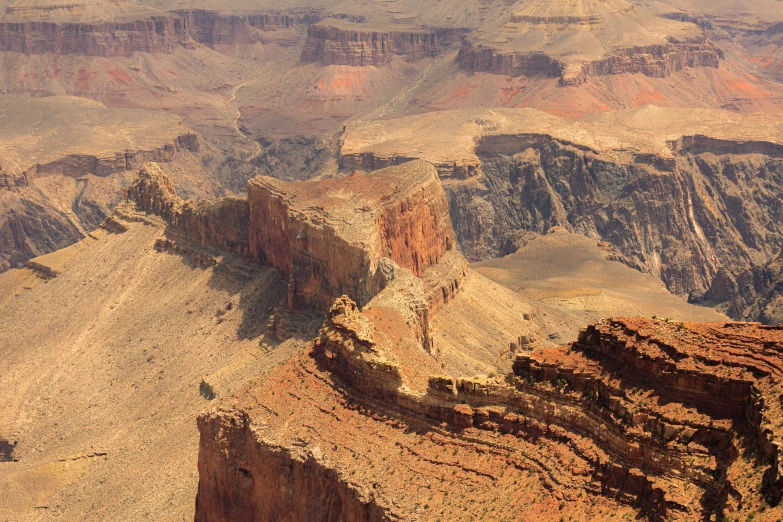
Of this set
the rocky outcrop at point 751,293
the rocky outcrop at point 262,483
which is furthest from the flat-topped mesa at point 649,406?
the rocky outcrop at point 751,293

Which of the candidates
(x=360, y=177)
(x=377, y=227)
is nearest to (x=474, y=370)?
(x=377, y=227)

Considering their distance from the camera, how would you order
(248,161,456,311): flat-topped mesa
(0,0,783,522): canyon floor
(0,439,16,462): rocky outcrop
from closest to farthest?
(0,0,783,522): canyon floor, (248,161,456,311): flat-topped mesa, (0,439,16,462): rocky outcrop

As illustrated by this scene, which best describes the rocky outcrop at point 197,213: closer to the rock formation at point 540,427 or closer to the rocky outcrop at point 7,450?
the rocky outcrop at point 7,450

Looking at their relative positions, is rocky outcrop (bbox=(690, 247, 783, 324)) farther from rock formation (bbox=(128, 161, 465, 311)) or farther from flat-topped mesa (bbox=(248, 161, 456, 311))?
flat-topped mesa (bbox=(248, 161, 456, 311))

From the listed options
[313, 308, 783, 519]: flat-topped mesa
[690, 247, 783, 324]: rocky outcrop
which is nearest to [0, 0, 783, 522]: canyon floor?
[313, 308, 783, 519]: flat-topped mesa

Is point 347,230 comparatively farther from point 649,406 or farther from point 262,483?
point 649,406

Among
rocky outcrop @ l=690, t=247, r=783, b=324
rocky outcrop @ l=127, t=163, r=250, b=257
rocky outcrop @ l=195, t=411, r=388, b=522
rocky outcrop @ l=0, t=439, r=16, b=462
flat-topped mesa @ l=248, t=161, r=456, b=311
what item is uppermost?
rocky outcrop @ l=195, t=411, r=388, b=522

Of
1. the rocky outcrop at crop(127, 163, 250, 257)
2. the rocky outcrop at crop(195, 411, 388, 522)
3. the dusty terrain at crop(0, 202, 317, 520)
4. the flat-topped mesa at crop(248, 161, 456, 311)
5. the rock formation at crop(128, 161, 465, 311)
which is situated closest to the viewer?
the rocky outcrop at crop(195, 411, 388, 522)
